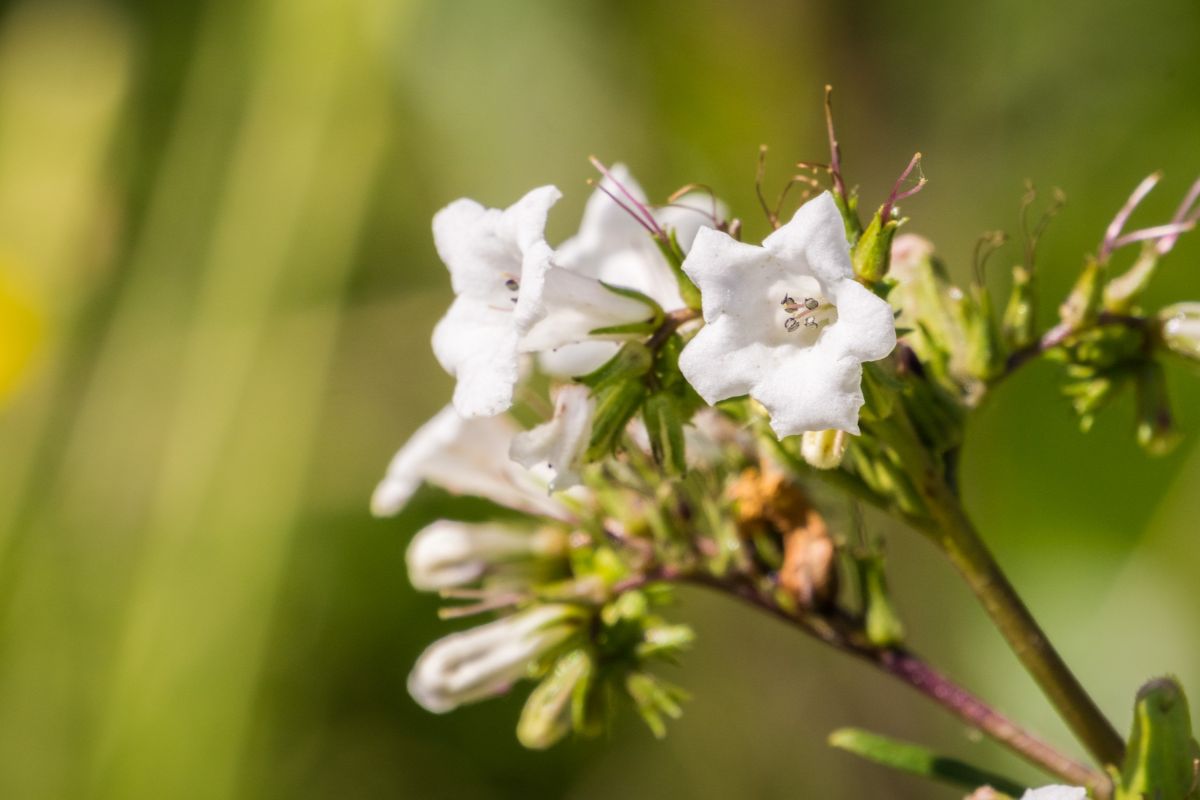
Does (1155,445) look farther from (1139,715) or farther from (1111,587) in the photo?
(1111,587)

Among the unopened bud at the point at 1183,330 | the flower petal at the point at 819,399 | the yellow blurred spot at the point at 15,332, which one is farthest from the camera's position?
the yellow blurred spot at the point at 15,332

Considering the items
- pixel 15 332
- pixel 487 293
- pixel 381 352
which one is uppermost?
pixel 381 352

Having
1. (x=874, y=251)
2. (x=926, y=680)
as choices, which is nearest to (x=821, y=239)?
(x=874, y=251)

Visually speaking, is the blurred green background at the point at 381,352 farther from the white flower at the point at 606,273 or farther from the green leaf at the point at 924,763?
the white flower at the point at 606,273

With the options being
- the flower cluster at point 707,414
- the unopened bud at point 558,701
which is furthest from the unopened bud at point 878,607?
the unopened bud at point 558,701

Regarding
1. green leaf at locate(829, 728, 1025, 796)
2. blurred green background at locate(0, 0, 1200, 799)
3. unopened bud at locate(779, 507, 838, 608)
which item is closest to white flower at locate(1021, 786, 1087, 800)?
green leaf at locate(829, 728, 1025, 796)

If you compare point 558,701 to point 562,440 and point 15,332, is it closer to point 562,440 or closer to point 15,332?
point 562,440
